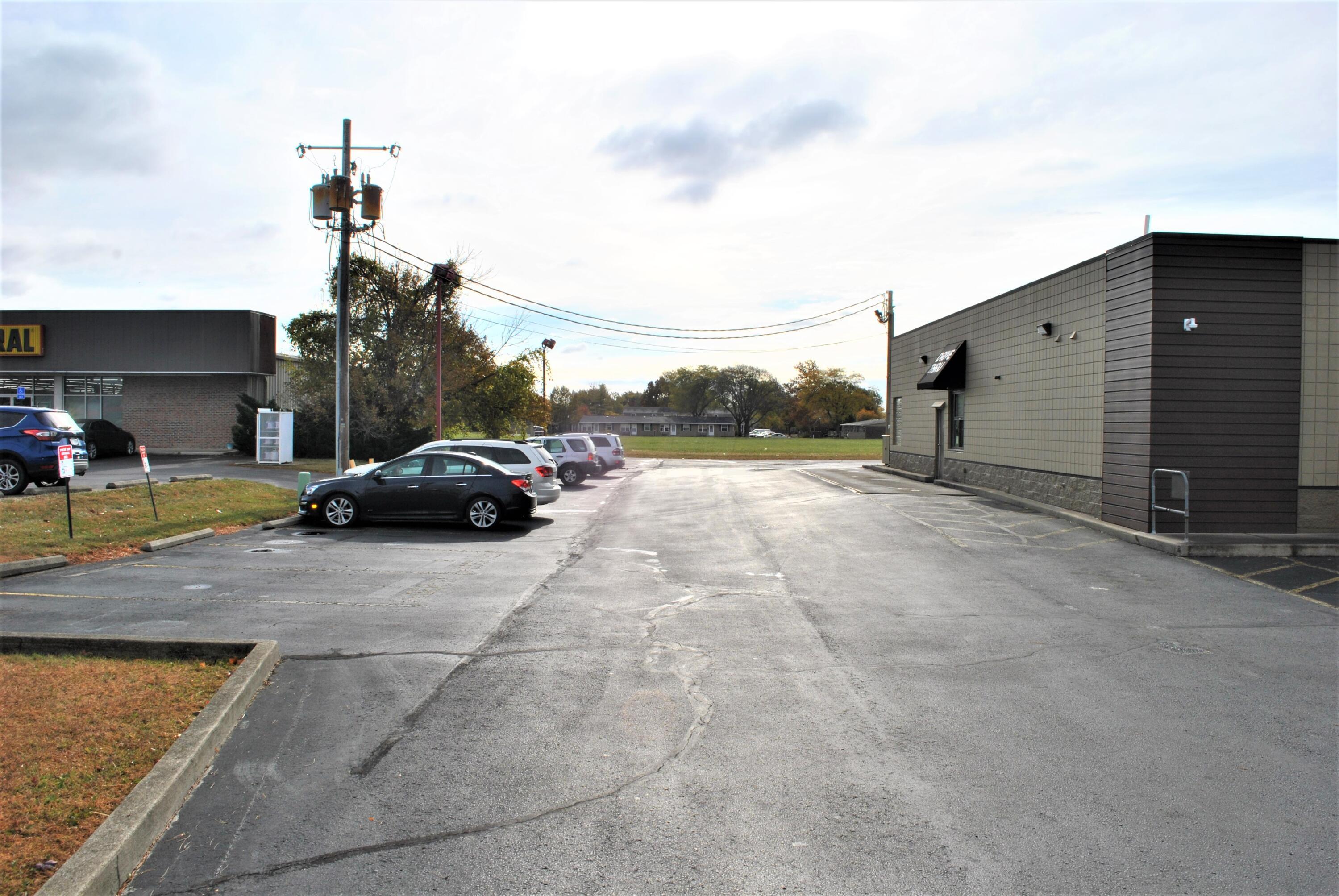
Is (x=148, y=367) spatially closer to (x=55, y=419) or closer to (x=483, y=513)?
(x=55, y=419)

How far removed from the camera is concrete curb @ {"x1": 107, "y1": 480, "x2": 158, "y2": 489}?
17.7m

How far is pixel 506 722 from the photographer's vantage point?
5473mm

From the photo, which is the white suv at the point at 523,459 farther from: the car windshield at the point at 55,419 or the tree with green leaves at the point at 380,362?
the tree with green leaves at the point at 380,362

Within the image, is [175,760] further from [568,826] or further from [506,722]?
[568,826]

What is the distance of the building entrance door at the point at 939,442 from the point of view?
25.9 meters

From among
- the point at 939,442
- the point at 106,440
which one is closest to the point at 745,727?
the point at 939,442

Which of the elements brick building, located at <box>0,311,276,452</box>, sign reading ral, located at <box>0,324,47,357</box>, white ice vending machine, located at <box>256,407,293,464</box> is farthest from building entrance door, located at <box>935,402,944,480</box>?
sign reading ral, located at <box>0,324,47,357</box>

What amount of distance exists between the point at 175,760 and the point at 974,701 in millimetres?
5090

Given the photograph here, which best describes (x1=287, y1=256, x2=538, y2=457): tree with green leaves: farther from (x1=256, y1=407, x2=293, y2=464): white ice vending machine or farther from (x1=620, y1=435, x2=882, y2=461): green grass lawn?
(x1=620, y1=435, x2=882, y2=461): green grass lawn

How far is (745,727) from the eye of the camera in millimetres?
5418

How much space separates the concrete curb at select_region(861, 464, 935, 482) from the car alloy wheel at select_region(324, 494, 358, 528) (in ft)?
56.9

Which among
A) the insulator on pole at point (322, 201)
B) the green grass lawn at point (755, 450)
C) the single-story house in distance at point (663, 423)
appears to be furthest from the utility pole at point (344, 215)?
the single-story house in distance at point (663, 423)

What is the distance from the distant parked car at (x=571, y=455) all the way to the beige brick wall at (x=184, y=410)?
46.2 feet

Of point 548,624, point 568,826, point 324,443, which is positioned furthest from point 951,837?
point 324,443
